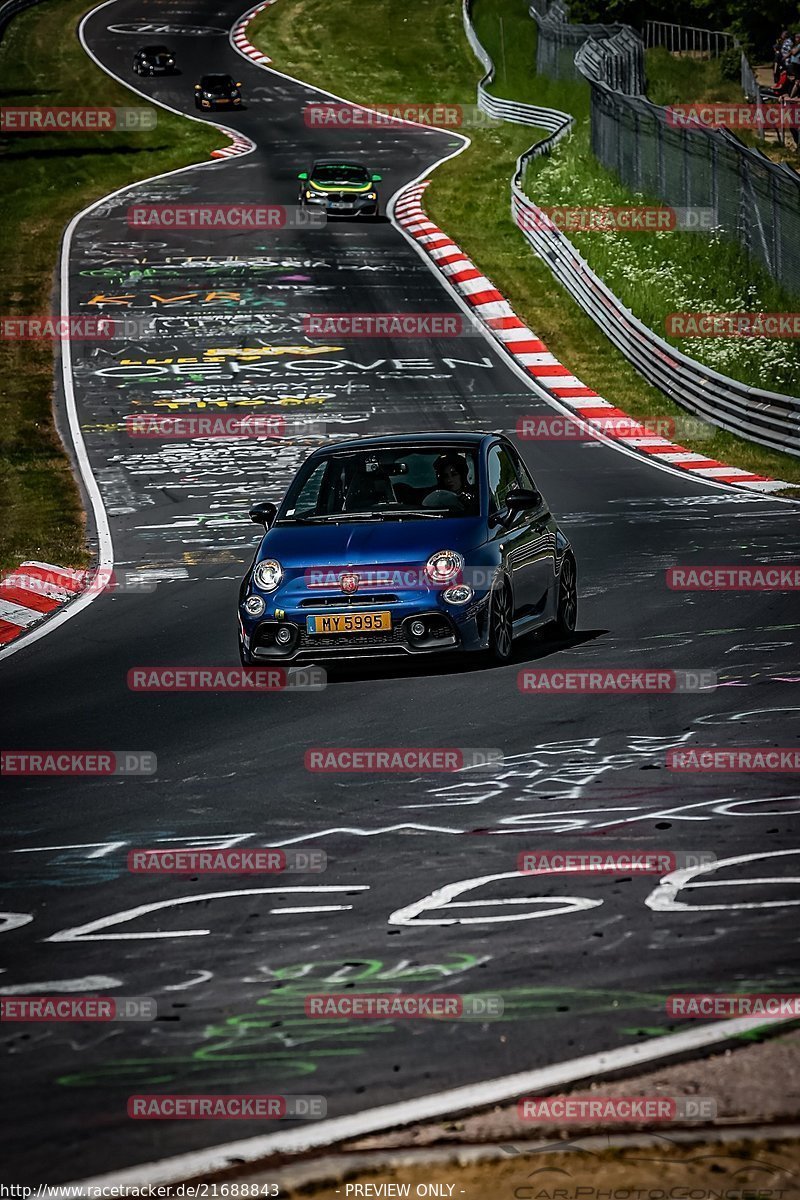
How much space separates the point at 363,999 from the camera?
5.84 meters

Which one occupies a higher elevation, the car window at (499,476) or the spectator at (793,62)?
the spectator at (793,62)

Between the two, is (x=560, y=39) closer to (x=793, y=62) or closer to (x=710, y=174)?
(x=793, y=62)

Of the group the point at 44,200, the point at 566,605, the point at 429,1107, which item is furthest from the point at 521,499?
the point at 44,200

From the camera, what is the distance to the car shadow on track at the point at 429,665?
11609 mm

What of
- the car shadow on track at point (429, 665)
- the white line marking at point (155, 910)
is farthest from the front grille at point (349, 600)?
the white line marking at point (155, 910)

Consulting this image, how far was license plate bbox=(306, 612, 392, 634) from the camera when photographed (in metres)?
11.4

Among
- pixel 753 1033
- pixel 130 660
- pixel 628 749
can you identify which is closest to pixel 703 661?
pixel 628 749

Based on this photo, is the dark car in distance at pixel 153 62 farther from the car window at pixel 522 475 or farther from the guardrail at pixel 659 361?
the car window at pixel 522 475

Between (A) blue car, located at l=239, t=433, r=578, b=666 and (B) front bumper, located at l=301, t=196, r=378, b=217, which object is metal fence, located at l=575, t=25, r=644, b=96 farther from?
(A) blue car, located at l=239, t=433, r=578, b=666

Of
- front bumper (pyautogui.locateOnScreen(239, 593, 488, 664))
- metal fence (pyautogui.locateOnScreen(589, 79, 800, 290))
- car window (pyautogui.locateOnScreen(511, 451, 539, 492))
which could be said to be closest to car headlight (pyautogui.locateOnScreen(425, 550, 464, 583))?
front bumper (pyautogui.locateOnScreen(239, 593, 488, 664))

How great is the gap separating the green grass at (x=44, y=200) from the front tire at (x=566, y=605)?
6.17 m

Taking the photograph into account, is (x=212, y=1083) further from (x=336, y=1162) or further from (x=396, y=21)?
(x=396, y=21)

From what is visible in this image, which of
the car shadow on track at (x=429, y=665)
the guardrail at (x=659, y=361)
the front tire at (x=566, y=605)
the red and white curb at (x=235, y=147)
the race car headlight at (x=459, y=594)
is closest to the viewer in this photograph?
the race car headlight at (x=459, y=594)

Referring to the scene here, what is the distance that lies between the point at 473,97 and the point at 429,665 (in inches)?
2123
